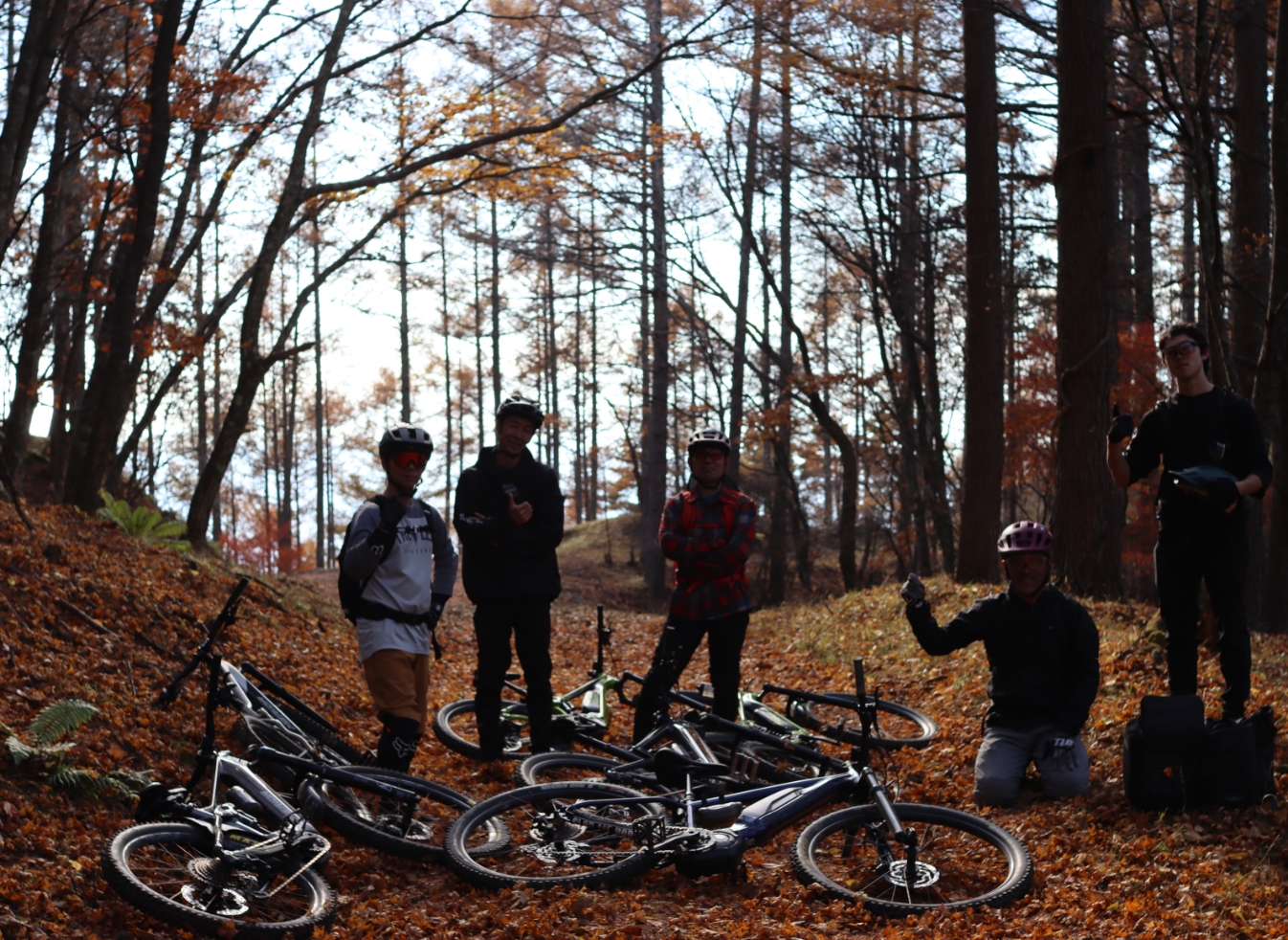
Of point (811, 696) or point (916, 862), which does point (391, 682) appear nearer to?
point (916, 862)

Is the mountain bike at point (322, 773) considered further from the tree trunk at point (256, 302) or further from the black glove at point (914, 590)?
the tree trunk at point (256, 302)

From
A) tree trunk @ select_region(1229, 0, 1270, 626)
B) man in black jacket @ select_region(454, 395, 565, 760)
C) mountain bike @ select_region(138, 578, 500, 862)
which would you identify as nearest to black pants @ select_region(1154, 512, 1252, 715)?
man in black jacket @ select_region(454, 395, 565, 760)

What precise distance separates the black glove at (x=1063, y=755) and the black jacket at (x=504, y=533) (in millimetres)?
3173

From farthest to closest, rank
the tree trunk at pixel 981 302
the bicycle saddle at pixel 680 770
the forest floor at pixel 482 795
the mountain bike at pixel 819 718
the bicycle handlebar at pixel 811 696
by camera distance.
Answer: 1. the tree trunk at pixel 981 302
2. the bicycle handlebar at pixel 811 696
3. the mountain bike at pixel 819 718
4. the bicycle saddle at pixel 680 770
5. the forest floor at pixel 482 795

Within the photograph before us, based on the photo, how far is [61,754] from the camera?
203 inches

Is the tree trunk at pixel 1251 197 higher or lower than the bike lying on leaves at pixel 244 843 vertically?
higher

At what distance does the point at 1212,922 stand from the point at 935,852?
1130 millimetres

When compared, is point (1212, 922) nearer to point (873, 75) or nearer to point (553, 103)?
point (873, 75)

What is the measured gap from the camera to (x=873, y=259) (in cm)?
1855

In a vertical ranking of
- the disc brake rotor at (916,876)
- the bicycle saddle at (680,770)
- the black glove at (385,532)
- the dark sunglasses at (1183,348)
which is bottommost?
the disc brake rotor at (916,876)

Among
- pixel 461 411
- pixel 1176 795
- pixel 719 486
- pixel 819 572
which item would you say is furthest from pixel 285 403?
pixel 1176 795

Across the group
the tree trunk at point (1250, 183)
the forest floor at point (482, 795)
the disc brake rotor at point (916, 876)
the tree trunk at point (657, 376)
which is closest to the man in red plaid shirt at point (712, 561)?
the forest floor at point (482, 795)

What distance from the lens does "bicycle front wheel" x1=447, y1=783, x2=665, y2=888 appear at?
4742 millimetres

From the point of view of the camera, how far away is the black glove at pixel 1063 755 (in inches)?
238
